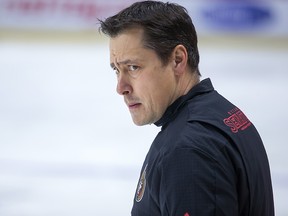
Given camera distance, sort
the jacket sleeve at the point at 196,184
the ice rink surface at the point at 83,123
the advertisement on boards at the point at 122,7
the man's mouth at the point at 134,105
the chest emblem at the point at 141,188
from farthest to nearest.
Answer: the advertisement on boards at the point at 122,7
the ice rink surface at the point at 83,123
the man's mouth at the point at 134,105
the chest emblem at the point at 141,188
the jacket sleeve at the point at 196,184

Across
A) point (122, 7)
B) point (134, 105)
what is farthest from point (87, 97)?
point (134, 105)

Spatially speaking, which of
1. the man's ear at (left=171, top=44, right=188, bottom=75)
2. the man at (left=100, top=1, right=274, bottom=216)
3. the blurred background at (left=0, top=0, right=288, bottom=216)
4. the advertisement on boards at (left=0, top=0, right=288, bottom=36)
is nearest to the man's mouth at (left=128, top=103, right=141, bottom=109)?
the man at (left=100, top=1, right=274, bottom=216)

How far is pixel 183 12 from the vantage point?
3.70 feet

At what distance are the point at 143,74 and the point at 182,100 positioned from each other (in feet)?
0.33

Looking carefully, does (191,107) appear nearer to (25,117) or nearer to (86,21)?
(25,117)

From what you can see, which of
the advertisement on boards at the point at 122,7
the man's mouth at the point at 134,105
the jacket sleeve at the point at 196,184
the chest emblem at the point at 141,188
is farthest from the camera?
the advertisement on boards at the point at 122,7

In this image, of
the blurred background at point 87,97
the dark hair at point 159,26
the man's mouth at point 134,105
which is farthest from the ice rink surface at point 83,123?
the dark hair at point 159,26

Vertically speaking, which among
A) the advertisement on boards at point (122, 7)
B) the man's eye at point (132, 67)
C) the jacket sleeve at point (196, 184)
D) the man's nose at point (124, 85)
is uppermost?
the advertisement on boards at point (122, 7)

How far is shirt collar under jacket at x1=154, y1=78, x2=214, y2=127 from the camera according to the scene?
1.05m

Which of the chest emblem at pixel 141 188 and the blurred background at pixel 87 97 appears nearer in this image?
the chest emblem at pixel 141 188

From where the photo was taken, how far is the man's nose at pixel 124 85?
1131mm

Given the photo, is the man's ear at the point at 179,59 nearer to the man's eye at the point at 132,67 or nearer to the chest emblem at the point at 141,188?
the man's eye at the point at 132,67

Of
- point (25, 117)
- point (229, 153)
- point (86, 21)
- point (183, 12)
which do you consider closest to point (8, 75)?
point (25, 117)

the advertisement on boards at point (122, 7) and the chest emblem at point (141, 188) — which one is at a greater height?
the advertisement on boards at point (122, 7)
